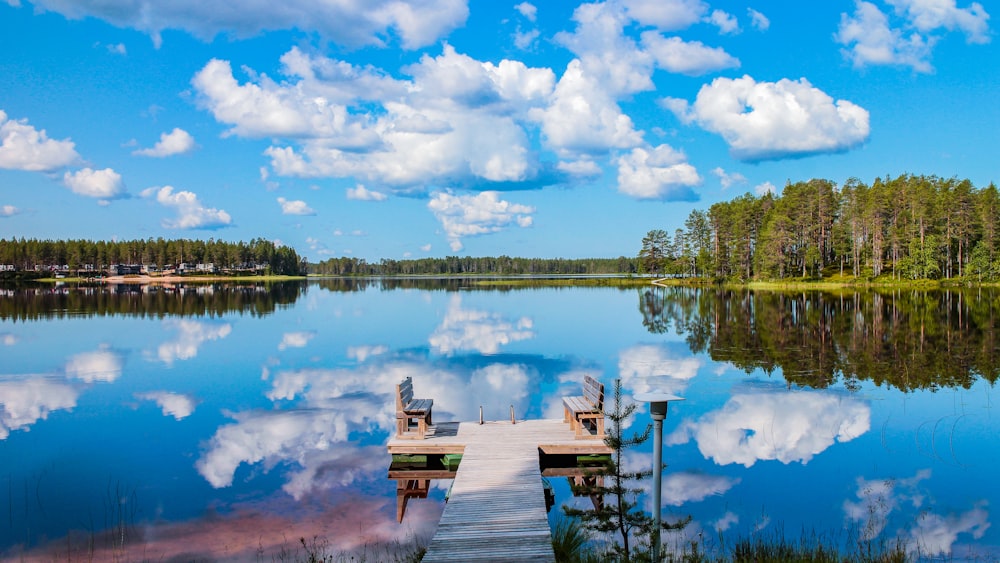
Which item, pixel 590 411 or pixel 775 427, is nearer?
pixel 590 411

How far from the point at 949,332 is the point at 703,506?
3036cm

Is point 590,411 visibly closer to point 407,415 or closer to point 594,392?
point 594,392

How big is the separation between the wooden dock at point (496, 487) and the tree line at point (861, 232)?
8479 centimetres

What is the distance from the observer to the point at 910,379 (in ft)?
73.9

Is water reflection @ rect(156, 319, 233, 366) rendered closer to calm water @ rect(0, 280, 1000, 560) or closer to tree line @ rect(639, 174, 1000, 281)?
calm water @ rect(0, 280, 1000, 560)

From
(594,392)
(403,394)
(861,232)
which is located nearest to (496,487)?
(594,392)

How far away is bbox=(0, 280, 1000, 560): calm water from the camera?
36.4 feet

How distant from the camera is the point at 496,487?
11609 mm

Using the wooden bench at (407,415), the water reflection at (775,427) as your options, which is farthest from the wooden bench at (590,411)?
the wooden bench at (407,415)

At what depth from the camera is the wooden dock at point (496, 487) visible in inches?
344

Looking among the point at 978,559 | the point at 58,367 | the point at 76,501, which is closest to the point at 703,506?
the point at 978,559

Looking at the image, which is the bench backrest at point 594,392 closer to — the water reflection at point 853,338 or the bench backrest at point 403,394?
the bench backrest at point 403,394

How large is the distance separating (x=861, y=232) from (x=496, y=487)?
97890 millimetres

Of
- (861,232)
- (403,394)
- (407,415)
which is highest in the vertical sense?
(861,232)
